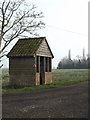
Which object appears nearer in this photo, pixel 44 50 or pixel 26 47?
pixel 26 47

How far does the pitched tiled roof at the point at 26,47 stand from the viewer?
17916 mm

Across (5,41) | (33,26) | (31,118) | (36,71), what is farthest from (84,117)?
(33,26)

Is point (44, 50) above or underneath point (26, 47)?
underneath

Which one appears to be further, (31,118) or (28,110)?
(28,110)

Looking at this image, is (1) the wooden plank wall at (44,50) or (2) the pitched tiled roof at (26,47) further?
(1) the wooden plank wall at (44,50)

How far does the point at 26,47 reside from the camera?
740 inches

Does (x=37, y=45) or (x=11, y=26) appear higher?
(x=11, y=26)

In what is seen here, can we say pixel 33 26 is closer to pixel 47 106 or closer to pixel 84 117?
pixel 47 106

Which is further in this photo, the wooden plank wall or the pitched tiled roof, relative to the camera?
the wooden plank wall

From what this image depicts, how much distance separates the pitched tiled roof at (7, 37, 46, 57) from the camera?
17.9 metres

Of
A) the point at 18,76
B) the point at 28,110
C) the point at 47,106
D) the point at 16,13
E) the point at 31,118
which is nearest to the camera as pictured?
the point at 31,118

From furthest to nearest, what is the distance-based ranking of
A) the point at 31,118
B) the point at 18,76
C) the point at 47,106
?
1. the point at 18,76
2. the point at 47,106
3. the point at 31,118

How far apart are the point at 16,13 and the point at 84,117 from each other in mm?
14679

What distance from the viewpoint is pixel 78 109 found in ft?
27.8
